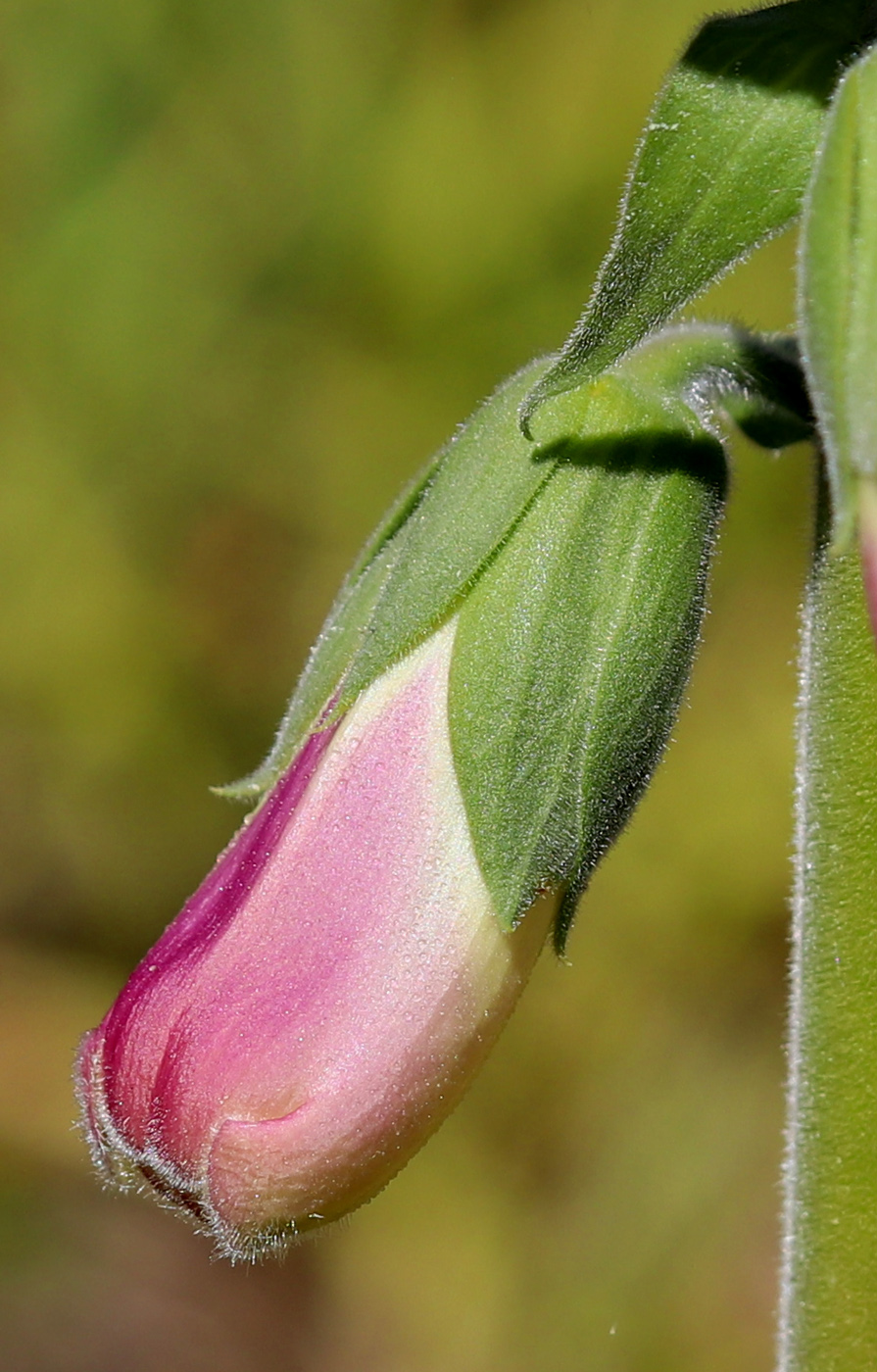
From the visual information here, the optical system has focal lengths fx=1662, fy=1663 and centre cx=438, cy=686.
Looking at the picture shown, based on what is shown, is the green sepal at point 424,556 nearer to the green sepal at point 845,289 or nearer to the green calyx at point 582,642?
the green calyx at point 582,642

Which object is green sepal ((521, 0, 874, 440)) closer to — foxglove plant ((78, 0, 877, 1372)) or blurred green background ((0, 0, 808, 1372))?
foxglove plant ((78, 0, 877, 1372))

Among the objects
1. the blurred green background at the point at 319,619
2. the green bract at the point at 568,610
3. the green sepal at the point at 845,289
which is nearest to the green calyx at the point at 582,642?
the green bract at the point at 568,610

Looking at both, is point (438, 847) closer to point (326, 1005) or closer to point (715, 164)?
point (326, 1005)

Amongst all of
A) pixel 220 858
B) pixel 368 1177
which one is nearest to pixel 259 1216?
pixel 368 1177

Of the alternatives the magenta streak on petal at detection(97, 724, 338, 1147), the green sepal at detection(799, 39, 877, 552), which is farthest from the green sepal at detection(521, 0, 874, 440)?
the magenta streak on petal at detection(97, 724, 338, 1147)

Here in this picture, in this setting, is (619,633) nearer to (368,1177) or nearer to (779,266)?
(368,1177)

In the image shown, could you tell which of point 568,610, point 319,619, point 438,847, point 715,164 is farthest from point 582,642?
point 319,619
